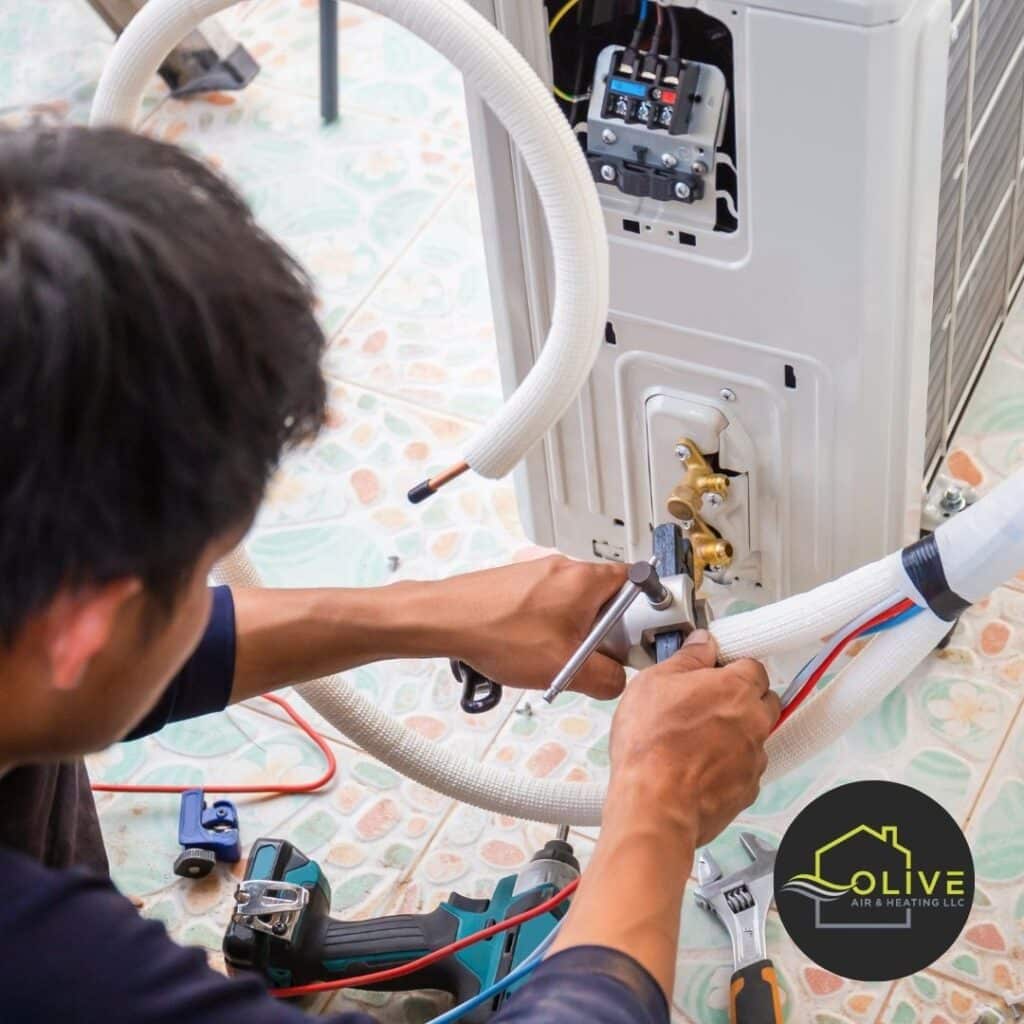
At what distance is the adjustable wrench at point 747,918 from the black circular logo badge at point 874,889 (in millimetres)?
32

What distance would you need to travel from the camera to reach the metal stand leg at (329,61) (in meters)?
2.05

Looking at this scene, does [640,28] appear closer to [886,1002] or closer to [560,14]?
[560,14]

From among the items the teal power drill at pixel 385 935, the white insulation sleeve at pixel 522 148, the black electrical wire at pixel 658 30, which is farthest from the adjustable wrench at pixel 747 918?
the black electrical wire at pixel 658 30

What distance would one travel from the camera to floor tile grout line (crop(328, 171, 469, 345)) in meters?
1.92

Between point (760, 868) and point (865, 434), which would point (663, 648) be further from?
point (760, 868)

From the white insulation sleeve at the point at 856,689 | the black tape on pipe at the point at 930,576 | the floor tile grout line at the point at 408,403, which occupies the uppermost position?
the black tape on pipe at the point at 930,576

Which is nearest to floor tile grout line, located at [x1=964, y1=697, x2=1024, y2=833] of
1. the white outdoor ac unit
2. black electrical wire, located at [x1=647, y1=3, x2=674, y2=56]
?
the white outdoor ac unit

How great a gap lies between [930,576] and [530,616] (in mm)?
291

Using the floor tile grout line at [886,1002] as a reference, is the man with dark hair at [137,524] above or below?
above

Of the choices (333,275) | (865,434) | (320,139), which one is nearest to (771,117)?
(865,434)

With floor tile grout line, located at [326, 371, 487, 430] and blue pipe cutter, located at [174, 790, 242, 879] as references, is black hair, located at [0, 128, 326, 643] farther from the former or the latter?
floor tile grout line, located at [326, 371, 487, 430]

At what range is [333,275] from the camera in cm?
197

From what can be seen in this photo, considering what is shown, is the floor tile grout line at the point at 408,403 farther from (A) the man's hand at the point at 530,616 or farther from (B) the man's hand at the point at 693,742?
(B) the man's hand at the point at 693,742

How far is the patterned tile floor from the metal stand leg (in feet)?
0.10
